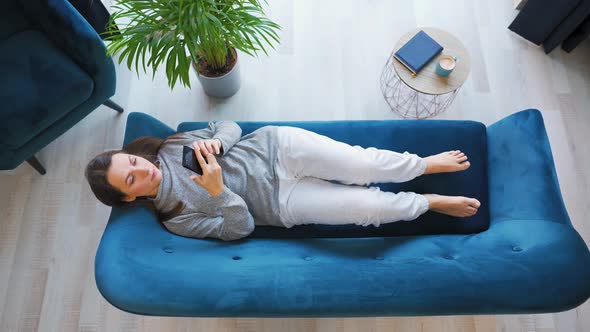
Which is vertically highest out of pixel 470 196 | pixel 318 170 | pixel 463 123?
pixel 463 123

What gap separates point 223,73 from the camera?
1976 mm

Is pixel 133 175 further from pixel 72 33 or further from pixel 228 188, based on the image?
pixel 72 33

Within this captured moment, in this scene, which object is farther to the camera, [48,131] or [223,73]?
[223,73]

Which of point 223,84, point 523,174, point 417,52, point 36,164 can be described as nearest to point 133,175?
point 223,84

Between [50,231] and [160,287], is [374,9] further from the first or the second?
[50,231]

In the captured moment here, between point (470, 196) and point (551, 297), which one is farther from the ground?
point (551, 297)

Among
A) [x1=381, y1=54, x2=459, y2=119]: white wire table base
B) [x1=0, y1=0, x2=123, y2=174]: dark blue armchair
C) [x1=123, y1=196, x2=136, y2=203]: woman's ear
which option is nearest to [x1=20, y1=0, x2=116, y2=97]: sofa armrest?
[x1=0, y1=0, x2=123, y2=174]: dark blue armchair

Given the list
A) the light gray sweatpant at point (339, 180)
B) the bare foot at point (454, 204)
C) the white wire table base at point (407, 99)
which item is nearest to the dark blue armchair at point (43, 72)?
the light gray sweatpant at point (339, 180)

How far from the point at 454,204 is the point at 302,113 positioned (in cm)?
100

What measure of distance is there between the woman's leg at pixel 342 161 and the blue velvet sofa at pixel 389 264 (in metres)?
0.23

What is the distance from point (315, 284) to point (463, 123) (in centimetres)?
103

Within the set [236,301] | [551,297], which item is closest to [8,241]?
[236,301]

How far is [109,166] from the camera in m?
1.32

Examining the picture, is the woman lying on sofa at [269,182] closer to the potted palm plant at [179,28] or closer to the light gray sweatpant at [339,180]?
the light gray sweatpant at [339,180]
